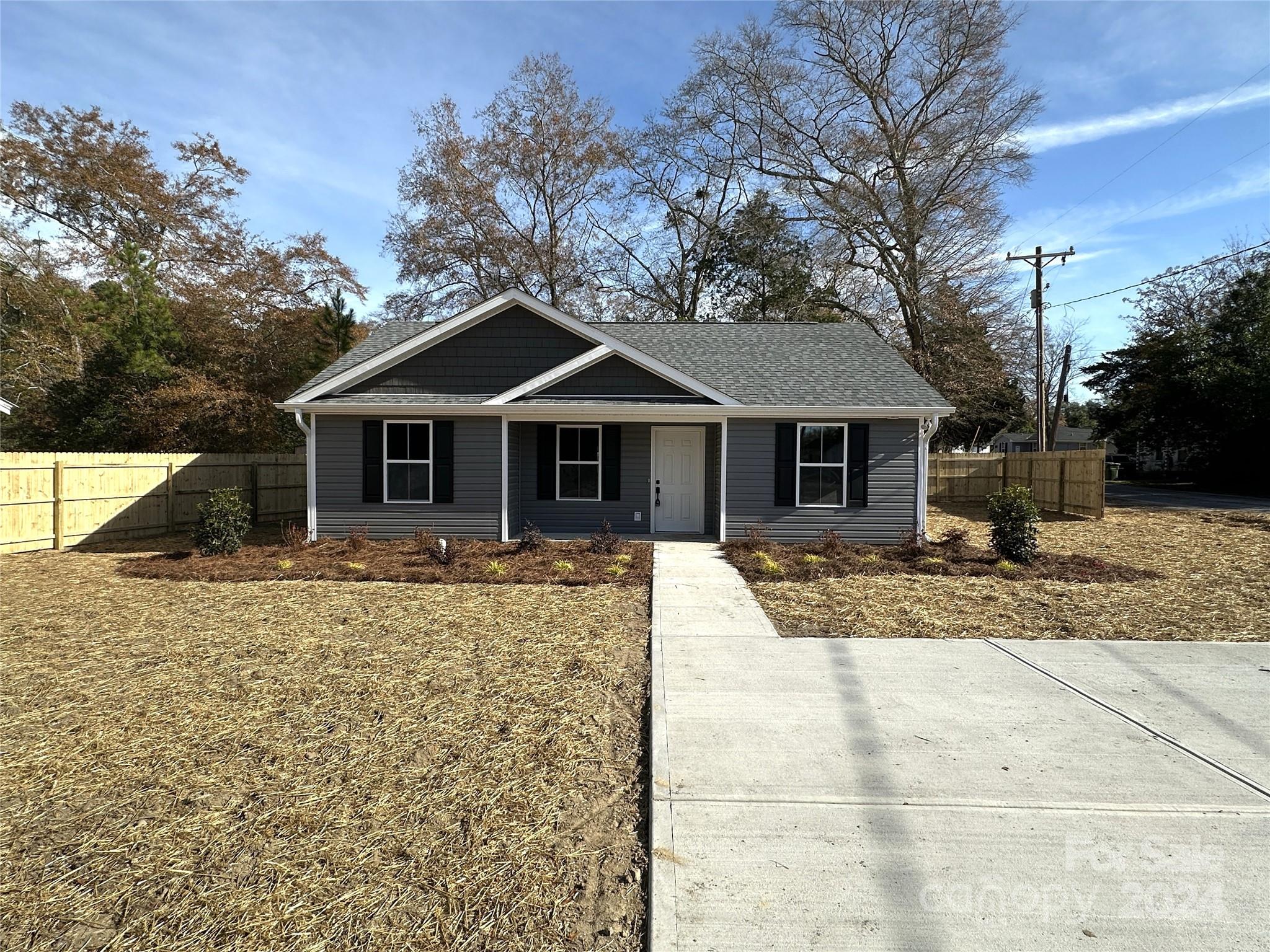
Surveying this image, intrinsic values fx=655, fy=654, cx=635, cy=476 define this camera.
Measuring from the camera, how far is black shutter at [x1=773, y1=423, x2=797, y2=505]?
39.6 feet

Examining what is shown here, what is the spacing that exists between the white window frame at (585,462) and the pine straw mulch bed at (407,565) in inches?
56.0

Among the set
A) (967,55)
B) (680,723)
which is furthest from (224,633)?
(967,55)

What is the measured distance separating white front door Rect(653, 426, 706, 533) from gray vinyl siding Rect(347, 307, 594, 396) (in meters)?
2.54

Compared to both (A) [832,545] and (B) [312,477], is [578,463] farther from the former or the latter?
(A) [832,545]

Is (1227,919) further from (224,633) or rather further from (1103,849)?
(224,633)

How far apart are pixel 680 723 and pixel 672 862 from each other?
Answer: 4.73 ft

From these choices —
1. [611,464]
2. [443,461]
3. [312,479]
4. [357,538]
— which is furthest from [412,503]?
[611,464]

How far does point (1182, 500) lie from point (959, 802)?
2518cm

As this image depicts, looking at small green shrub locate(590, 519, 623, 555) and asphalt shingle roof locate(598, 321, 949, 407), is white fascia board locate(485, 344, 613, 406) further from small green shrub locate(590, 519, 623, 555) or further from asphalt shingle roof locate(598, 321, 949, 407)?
Result: small green shrub locate(590, 519, 623, 555)

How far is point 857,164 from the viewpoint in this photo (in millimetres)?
26531

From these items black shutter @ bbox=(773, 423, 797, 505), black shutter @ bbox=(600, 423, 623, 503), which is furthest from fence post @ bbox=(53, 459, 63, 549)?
black shutter @ bbox=(773, 423, 797, 505)

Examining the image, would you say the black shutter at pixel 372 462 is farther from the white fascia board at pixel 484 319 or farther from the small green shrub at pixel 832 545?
the small green shrub at pixel 832 545

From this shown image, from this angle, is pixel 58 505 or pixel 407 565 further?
pixel 58 505

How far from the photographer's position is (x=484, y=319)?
12273 mm
